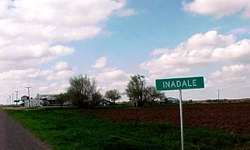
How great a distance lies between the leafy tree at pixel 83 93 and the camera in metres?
117

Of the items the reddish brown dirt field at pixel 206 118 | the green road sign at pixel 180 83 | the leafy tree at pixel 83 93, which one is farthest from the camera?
the leafy tree at pixel 83 93

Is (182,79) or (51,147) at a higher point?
→ (182,79)

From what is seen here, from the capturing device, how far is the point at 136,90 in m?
120

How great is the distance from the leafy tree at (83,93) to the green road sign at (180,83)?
343 ft

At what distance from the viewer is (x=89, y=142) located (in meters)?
20.0

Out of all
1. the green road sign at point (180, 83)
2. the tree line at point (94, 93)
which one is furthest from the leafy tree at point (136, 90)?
the green road sign at point (180, 83)

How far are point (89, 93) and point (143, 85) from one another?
1341cm

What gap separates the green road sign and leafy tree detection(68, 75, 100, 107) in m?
104

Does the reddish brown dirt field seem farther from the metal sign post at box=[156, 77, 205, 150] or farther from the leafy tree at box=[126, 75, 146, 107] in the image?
the leafy tree at box=[126, 75, 146, 107]

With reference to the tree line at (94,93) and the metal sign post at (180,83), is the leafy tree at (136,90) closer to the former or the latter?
the tree line at (94,93)

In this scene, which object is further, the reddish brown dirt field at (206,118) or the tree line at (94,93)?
the tree line at (94,93)

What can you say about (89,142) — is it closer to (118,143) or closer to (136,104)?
(118,143)

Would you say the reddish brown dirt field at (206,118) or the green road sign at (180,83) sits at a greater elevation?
the green road sign at (180,83)

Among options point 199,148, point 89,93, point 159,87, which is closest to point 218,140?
point 199,148
